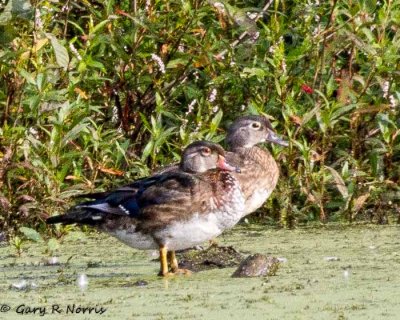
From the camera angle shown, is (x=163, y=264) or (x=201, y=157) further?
(x=201, y=157)

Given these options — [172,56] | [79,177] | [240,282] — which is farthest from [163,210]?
[172,56]

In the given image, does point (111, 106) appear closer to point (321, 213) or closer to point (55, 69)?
point (55, 69)

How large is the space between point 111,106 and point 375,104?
2.04 m

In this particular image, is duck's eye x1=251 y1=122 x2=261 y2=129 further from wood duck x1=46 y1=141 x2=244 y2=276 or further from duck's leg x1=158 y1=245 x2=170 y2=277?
duck's leg x1=158 y1=245 x2=170 y2=277

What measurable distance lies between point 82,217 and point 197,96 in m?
2.25

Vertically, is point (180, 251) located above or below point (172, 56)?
below

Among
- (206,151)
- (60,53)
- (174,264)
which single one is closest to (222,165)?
(206,151)

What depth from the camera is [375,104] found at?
1028 centimetres

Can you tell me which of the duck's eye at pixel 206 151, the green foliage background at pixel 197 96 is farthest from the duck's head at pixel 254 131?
the duck's eye at pixel 206 151

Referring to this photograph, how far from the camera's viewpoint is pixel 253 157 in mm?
10156

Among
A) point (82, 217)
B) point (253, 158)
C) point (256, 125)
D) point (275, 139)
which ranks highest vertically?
point (256, 125)

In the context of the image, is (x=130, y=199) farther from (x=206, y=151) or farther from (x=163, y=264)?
(x=206, y=151)

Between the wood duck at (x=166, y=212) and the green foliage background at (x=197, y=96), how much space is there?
1070 millimetres

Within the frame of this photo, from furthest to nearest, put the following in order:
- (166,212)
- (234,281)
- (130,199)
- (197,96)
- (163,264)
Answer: (197,96) < (130,199) < (166,212) < (163,264) < (234,281)
